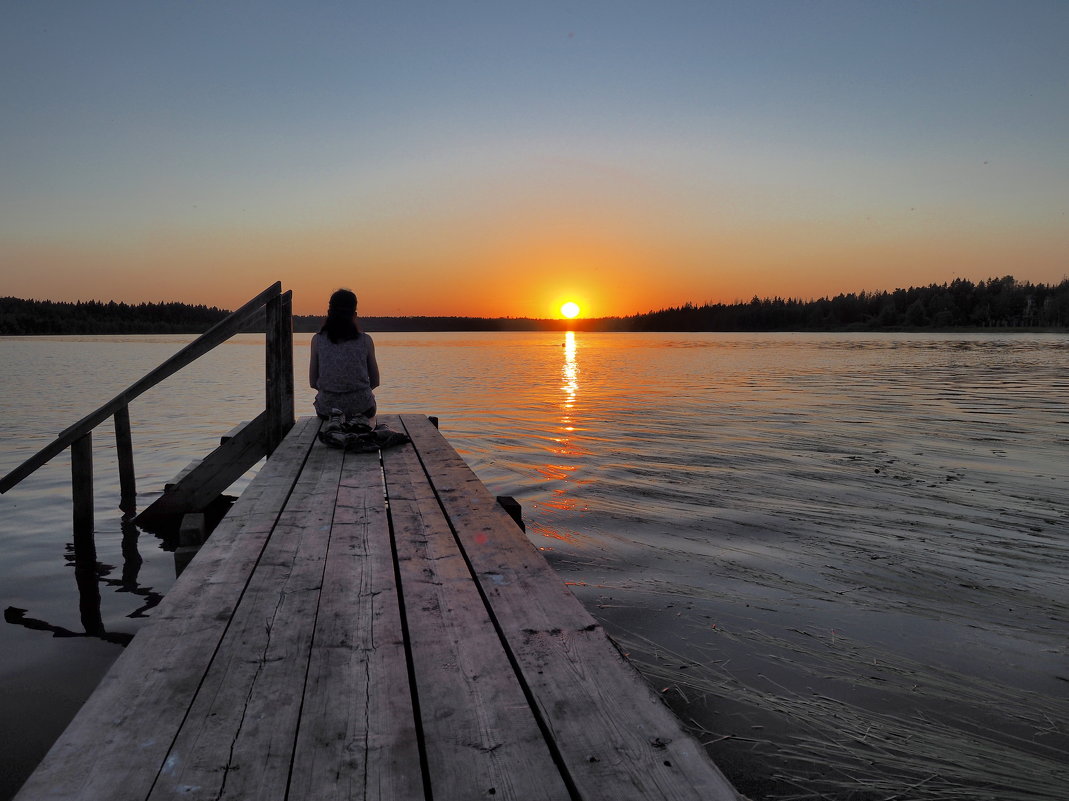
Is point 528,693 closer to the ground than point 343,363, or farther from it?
closer to the ground

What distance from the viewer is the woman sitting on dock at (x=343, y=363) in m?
7.85

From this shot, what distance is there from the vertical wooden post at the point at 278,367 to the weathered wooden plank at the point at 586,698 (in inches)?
205

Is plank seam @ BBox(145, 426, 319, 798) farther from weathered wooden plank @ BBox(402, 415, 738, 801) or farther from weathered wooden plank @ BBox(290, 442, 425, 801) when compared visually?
weathered wooden plank @ BBox(402, 415, 738, 801)

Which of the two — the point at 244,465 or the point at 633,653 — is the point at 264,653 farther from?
the point at 244,465

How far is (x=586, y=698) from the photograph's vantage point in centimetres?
217

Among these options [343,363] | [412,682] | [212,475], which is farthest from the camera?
[343,363]

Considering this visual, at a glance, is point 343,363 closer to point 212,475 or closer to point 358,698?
point 212,475

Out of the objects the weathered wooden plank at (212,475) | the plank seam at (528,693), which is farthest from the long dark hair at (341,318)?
the plank seam at (528,693)

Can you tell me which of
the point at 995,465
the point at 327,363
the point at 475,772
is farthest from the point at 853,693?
the point at 995,465

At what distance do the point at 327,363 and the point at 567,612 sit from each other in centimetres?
594

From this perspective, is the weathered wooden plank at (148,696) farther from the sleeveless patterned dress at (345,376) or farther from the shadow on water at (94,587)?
the sleeveless patterned dress at (345,376)

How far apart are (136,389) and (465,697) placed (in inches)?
228

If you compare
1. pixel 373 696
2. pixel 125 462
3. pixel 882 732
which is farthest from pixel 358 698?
pixel 125 462

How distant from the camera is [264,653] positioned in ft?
8.27
